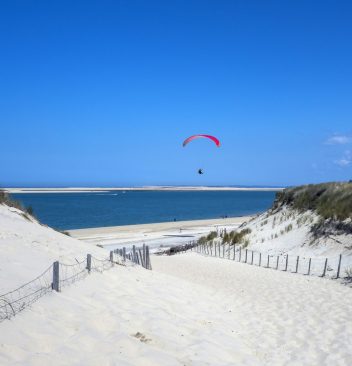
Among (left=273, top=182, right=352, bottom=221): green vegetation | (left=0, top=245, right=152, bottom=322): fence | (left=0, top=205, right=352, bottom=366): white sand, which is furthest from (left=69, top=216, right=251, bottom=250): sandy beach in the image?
(left=0, top=245, right=152, bottom=322): fence

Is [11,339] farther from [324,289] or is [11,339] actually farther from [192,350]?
[324,289]

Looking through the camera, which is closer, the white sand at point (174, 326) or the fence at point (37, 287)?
the white sand at point (174, 326)

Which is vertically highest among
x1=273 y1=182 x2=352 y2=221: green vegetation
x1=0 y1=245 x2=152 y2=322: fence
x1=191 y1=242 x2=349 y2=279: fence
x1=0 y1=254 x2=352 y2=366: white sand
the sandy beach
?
x1=273 y1=182 x2=352 y2=221: green vegetation

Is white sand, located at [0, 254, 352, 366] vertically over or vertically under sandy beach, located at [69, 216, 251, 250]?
over

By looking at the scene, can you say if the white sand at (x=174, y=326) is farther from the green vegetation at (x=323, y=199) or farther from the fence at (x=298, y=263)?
the green vegetation at (x=323, y=199)

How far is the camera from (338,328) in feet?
28.6

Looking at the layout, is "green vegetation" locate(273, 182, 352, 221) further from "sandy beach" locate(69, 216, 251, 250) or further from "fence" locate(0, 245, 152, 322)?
"fence" locate(0, 245, 152, 322)

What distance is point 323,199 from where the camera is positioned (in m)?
24.8

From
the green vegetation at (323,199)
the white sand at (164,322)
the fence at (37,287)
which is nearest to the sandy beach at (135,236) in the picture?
the green vegetation at (323,199)

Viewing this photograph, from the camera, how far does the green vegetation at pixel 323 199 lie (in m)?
21.1

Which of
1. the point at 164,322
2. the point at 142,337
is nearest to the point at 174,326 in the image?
the point at 164,322

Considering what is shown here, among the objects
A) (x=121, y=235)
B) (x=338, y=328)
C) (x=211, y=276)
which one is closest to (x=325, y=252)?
(x=211, y=276)

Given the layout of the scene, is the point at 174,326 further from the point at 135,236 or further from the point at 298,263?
the point at 135,236

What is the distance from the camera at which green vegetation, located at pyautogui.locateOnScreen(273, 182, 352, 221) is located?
69.1 feet
